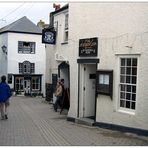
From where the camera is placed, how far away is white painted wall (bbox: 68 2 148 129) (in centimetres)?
1079

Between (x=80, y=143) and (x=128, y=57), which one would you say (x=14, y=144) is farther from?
(x=128, y=57)

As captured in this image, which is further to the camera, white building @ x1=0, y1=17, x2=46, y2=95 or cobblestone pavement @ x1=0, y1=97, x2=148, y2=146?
white building @ x1=0, y1=17, x2=46, y2=95

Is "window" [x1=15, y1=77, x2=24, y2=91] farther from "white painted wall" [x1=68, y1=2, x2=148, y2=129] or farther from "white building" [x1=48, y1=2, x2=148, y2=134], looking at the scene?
"white painted wall" [x1=68, y1=2, x2=148, y2=129]

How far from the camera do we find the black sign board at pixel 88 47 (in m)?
13.0

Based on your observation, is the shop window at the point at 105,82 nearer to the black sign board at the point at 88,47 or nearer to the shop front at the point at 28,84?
the black sign board at the point at 88,47

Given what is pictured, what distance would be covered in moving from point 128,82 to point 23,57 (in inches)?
1186

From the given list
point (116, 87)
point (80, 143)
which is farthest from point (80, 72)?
point (80, 143)

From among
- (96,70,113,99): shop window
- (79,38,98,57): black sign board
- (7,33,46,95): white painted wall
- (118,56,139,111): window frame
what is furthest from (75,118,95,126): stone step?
(7,33,46,95): white painted wall

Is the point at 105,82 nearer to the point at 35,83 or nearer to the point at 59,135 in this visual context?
the point at 59,135

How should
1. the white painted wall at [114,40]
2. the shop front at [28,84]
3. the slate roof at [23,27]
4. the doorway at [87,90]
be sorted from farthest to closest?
the shop front at [28,84]
the slate roof at [23,27]
the doorway at [87,90]
the white painted wall at [114,40]

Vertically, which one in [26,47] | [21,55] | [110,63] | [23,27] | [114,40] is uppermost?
[23,27]

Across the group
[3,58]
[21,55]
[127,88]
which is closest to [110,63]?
[127,88]

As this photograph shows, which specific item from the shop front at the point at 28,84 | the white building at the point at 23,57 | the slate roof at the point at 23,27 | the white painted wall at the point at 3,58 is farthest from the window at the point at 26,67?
the slate roof at the point at 23,27

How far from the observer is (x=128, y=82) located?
11.6 metres
